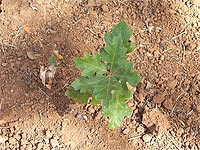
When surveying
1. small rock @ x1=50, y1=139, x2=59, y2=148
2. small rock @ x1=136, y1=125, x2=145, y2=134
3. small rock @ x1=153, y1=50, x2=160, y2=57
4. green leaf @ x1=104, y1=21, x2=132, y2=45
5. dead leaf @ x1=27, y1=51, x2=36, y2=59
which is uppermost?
dead leaf @ x1=27, y1=51, x2=36, y2=59

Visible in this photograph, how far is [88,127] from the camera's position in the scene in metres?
2.80

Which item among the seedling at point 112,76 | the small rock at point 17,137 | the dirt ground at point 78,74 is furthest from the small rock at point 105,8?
A: the small rock at point 17,137

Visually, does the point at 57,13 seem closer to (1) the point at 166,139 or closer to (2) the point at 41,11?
(2) the point at 41,11

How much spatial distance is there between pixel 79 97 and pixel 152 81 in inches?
35.8

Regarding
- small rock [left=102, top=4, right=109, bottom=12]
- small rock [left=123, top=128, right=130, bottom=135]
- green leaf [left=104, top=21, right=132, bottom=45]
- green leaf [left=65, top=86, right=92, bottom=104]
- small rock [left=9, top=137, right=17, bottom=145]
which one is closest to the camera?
green leaf [left=104, top=21, right=132, bottom=45]

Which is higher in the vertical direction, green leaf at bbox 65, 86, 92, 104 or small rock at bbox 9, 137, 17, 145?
green leaf at bbox 65, 86, 92, 104

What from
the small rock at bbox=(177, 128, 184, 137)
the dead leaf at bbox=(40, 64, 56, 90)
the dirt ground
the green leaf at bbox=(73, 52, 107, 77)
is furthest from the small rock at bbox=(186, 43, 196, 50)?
the dead leaf at bbox=(40, 64, 56, 90)

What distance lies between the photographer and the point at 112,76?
2.39 meters

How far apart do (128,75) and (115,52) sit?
23 centimetres

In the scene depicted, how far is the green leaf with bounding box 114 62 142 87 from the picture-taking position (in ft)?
7.42

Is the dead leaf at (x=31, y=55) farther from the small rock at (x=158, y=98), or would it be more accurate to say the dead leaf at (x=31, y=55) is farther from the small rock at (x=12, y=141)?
the small rock at (x=158, y=98)

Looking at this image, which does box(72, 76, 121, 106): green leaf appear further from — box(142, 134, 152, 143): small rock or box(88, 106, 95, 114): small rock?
box(142, 134, 152, 143): small rock

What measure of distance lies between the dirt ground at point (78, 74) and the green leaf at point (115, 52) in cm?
64

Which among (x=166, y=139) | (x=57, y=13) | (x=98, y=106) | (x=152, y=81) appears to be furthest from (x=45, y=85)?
(x=166, y=139)
